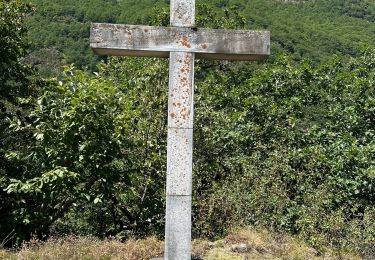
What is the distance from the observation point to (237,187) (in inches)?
335

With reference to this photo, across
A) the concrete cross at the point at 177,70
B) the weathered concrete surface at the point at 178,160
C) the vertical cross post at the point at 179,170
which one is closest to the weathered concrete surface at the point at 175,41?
the concrete cross at the point at 177,70

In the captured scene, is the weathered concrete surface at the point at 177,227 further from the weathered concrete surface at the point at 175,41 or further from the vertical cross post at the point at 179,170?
the weathered concrete surface at the point at 175,41

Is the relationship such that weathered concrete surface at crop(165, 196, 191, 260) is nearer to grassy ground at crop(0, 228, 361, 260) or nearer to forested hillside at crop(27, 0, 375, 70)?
grassy ground at crop(0, 228, 361, 260)

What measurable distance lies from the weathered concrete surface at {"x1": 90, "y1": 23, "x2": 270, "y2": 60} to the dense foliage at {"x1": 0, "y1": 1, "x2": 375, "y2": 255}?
1891mm

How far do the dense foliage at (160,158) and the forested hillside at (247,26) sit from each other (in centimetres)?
1352

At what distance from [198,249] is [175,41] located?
9.62 ft

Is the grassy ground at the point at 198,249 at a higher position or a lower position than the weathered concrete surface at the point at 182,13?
lower

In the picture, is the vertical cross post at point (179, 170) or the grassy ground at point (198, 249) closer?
the vertical cross post at point (179, 170)

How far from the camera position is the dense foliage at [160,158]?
23.1 ft

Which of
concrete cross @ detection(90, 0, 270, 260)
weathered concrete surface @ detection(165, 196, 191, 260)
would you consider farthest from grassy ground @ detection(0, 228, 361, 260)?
concrete cross @ detection(90, 0, 270, 260)

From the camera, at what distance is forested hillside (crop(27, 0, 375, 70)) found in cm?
2805

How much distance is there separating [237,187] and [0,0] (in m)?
5.36

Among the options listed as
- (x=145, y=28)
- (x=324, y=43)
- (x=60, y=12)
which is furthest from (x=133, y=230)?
(x=60, y=12)

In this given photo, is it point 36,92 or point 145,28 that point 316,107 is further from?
point 145,28
